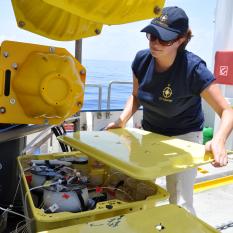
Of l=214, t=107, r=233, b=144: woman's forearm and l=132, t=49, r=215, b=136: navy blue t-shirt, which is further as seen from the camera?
l=132, t=49, r=215, b=136: navy blue t-shirt

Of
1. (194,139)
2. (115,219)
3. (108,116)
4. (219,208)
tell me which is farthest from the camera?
(108,116)

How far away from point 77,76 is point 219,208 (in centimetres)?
191

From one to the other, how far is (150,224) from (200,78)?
82cm

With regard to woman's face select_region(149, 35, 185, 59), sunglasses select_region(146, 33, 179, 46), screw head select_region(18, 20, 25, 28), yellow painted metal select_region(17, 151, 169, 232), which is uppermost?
screw head select_region(18, 20, 25, 28)

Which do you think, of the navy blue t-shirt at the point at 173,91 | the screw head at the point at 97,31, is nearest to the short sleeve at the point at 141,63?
the navy blue t-shirt at the point at 173,91

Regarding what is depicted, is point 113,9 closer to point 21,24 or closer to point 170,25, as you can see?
point 21,24

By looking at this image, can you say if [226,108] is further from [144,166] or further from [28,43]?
[28,43]

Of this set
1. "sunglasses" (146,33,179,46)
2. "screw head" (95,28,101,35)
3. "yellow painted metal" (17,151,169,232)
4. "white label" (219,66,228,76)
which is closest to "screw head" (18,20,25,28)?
"screw head" (95,28,101,35)

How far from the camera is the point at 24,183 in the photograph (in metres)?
1.19

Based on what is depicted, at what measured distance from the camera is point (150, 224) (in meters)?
0.92

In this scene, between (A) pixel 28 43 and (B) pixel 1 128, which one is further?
(B) pixel 1 128

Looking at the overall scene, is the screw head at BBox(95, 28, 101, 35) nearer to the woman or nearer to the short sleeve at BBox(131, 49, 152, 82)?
the woman

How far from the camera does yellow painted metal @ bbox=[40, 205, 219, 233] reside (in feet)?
2.90

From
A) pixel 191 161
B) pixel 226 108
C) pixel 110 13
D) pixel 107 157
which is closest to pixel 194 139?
pixel 226 108
